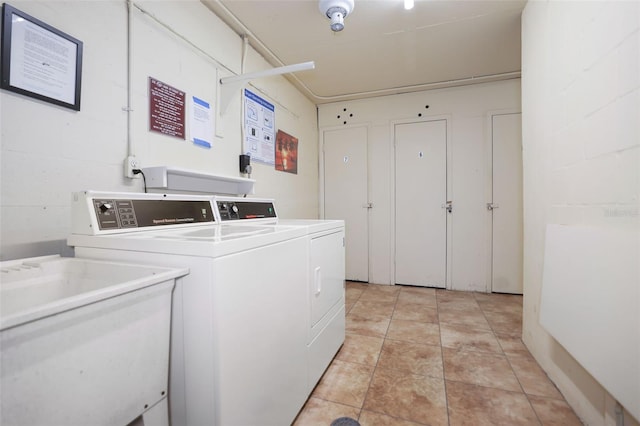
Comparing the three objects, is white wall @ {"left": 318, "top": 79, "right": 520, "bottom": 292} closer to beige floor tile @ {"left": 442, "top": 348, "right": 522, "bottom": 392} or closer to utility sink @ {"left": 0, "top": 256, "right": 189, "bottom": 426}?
beige floor tile @ {"left": 442, "top": 348, "right": 522, "bottom": 392}

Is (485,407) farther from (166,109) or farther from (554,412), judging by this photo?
(166,109)

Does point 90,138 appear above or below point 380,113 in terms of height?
below

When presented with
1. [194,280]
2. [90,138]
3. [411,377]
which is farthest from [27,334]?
[411,377]

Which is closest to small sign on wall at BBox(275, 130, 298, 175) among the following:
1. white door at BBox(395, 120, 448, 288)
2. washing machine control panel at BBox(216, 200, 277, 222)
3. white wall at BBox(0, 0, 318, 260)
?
white wall at BBox(0, 0, 318, 260)

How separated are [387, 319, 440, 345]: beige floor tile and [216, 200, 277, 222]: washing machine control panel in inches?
52.1

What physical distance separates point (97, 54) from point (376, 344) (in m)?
2.33

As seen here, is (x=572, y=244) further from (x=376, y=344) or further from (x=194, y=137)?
(x=194, y=137)

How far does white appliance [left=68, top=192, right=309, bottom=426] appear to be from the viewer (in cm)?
87

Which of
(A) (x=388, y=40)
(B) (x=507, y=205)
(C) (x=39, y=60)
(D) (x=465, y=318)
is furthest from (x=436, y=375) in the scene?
(A) (x=388, y=40)

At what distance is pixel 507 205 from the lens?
327 centimetres

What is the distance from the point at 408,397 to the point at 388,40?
260 cm

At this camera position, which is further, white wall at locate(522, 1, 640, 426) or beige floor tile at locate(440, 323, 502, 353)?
beige floor tile at locate(440, 323, 502, 353)

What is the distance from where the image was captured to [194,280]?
2.87ft

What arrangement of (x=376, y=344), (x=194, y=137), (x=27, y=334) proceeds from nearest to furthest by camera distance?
(x=27, y=334) < (x=194, y=137) < (x=376, y=344)
